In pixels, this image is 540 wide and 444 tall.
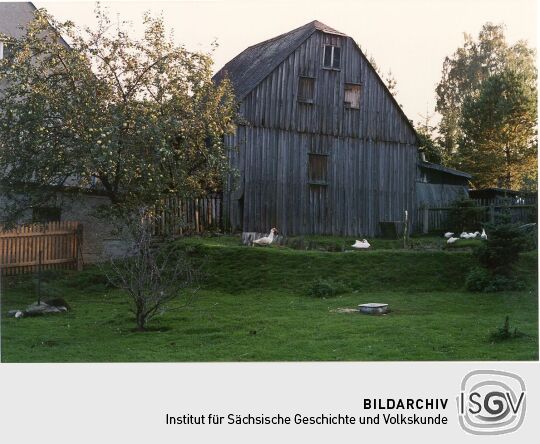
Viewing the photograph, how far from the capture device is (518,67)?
31594 mm

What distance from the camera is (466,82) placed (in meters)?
39.5

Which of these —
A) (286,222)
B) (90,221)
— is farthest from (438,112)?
(90,221)

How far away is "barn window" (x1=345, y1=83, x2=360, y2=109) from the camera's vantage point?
31.1m

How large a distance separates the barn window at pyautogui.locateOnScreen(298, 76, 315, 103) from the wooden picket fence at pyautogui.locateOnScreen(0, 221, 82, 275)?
1120 cm

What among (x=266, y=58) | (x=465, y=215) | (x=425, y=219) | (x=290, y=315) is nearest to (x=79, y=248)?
(x=290, y=315)

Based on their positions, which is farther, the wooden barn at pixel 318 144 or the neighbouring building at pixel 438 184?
the neighbouring building at pixel 438 184

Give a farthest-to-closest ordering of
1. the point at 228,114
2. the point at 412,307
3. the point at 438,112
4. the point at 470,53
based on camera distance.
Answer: the point at 438,112
the point at 470,53
the point at 228,114
the point at 412,307

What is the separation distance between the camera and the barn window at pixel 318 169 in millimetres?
30859

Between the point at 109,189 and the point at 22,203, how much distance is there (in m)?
2.69

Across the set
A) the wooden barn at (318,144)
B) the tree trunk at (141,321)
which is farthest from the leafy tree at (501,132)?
the tree trunk at (141,321)

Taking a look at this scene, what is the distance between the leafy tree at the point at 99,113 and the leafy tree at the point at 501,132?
49.4 feet

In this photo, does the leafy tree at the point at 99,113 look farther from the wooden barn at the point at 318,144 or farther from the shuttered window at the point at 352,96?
the shuttered window at the point at 352,96
